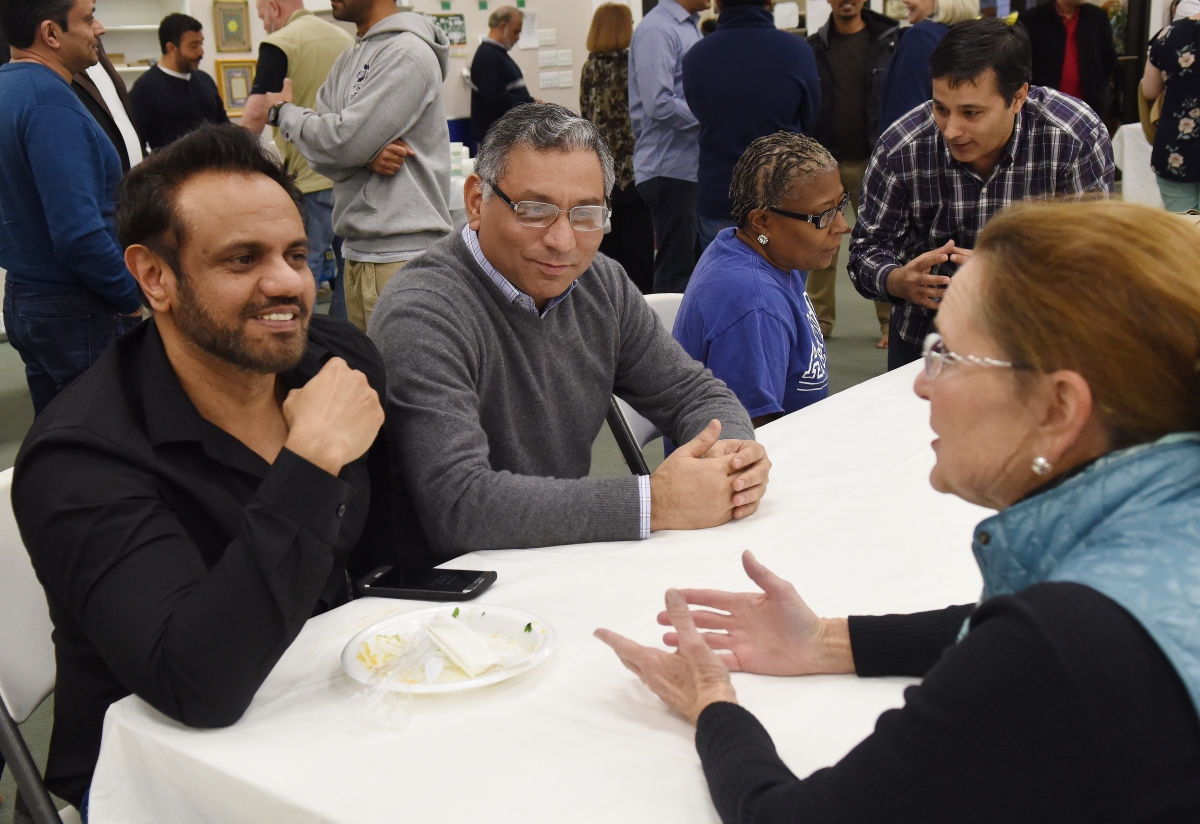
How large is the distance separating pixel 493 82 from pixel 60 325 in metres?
4.42

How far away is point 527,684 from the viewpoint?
1138 millimetres

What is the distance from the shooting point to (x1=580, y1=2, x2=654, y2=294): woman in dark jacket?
5758 mm

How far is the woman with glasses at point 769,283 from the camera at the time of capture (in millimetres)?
2305

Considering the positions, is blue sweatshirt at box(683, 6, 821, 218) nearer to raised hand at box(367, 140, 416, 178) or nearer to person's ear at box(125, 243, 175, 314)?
raised hand at box(367, 140, 416, 178)

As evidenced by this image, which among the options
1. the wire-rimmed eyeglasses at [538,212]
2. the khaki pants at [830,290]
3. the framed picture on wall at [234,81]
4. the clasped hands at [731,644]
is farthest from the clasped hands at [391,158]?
the framed picture on wall at [234,81]

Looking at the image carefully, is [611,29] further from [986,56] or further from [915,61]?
[986,56]

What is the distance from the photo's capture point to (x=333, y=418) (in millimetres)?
1297

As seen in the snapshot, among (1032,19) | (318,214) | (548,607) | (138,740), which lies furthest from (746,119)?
(138,740)

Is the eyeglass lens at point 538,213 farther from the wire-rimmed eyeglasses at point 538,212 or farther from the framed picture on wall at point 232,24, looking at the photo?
the framed picture on wall at point 232,24

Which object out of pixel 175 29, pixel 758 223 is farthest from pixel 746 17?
pixel 175 29

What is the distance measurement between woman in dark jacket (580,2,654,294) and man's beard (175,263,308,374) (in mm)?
4403

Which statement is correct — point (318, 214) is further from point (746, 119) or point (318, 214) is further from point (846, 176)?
point (846, 176)

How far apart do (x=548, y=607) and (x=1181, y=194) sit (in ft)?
14.4

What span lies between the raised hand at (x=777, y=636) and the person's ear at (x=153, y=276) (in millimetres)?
793
